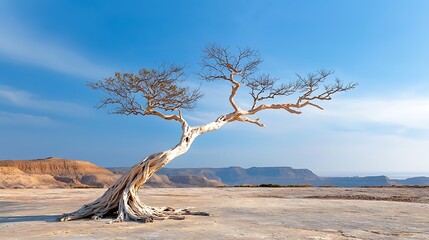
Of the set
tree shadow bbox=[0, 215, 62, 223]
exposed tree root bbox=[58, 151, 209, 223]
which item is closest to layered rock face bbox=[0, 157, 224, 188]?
tree shadow bbox=[0, 215, 62, 223]

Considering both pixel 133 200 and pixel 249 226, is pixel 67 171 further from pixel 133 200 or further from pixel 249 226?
pixel 249 226

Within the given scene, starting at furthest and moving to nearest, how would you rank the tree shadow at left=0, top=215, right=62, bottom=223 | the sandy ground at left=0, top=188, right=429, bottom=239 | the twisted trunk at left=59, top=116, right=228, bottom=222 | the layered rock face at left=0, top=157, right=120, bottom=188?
the layered rock face at left=0, top=157, right=120, bottom=188
the twisted trunk at left=59, top=116, right=228, bottom=222
the tree shadow at left=0, top=215, right=62, bottom=223
the sandy ground at left=0, top=188, right=429, bottom=239

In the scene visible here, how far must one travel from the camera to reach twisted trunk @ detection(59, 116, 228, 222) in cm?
1332

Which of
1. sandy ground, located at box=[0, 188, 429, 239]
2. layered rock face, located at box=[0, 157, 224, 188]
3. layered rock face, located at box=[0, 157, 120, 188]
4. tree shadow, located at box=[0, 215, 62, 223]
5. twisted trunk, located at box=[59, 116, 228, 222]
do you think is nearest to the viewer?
sandy ground, located at box=[0, 188, 429, 239]

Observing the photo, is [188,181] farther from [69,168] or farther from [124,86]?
[124,86]

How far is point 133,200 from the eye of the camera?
13695 millimetres

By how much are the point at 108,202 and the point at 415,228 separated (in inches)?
369

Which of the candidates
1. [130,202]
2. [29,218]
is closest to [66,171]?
[29,218]

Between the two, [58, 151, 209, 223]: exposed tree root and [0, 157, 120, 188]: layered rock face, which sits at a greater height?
[0, 157, 120, 188]: layered rock face

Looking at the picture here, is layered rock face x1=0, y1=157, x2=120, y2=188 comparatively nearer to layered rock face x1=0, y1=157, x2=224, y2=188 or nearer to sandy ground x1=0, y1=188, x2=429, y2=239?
layered rock face x1=0, y1=157, x2=224, y2=188

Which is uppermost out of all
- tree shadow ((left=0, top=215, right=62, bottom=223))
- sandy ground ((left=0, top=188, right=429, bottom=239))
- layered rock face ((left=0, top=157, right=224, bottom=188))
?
layered rock face ((left=0, top=157, right=224, bottom=188))

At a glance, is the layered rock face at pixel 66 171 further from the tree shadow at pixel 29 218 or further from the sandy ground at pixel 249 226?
the sandy ground at pixel 249 226

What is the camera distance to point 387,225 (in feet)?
39.1

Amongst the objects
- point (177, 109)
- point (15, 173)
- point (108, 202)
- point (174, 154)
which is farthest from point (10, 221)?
point (15, 173)
